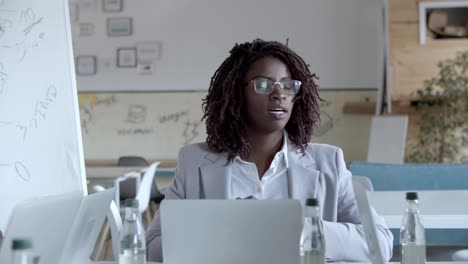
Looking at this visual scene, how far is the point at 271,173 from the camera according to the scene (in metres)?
2.31

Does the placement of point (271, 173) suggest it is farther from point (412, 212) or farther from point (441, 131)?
point (441, 131)

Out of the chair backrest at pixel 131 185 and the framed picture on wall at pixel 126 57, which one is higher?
the framed picture on wall at pixel 126 57

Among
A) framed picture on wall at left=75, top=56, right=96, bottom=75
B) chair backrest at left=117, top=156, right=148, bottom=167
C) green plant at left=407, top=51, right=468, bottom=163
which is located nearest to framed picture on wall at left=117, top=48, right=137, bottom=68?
framed picture on wall at left=75, top=56, right=96, bottom=75

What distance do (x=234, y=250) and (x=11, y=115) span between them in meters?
1.01

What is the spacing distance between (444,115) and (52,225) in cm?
600

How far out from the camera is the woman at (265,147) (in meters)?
2.27

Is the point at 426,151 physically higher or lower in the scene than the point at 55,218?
lower

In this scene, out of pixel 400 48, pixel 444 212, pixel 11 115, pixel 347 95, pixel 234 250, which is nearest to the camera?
pixel 234 250

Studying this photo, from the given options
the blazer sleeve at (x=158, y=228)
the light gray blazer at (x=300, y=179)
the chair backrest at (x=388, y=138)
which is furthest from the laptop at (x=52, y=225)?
the chair backrest at (x=388, y=138)

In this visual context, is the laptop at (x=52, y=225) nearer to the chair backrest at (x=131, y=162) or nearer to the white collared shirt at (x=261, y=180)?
the white collared shirt at (x=261, y=180)

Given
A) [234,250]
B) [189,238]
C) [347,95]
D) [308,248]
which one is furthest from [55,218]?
[347,95]

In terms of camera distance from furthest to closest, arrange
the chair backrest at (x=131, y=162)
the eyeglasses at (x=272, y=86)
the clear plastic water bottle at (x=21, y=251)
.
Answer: the chair backrest at (x=131, y=162) → the eyeglasses at (x=272, y=86) → the clear plastic water bottle at (x=21, y=251)

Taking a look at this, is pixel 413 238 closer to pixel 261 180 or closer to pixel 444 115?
pixel 261 180

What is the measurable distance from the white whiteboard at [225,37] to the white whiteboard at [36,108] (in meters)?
5.68
